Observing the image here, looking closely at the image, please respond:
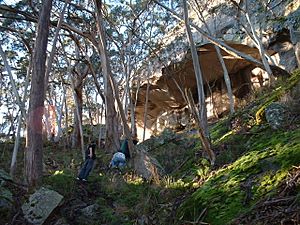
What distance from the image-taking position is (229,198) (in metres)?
4.02

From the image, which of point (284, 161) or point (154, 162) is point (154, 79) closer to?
point (154, 162)

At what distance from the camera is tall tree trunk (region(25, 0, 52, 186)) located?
7.41 meters

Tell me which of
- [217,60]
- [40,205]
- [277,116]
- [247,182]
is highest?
[217,60]

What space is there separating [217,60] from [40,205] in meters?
16.0

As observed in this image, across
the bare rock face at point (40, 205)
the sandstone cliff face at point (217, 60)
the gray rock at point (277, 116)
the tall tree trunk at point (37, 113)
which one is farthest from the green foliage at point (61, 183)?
the sandstone cliff face at point (217, 60)

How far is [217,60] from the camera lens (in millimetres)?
20188

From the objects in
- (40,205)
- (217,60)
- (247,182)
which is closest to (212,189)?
(247,182)

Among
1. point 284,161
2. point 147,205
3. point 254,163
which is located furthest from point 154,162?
point 284,161

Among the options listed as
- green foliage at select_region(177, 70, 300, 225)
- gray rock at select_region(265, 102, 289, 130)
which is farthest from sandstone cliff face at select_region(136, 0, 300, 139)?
green foliage at select_region(177, 70, 300, 225)

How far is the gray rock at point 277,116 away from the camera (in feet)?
19.5

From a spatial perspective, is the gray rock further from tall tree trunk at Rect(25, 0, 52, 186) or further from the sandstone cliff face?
the sandstone cliff face

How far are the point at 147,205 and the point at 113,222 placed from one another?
1.97 feet

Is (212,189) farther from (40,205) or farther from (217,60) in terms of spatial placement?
(217,60)

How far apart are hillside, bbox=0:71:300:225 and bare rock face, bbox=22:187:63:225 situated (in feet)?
0.41
